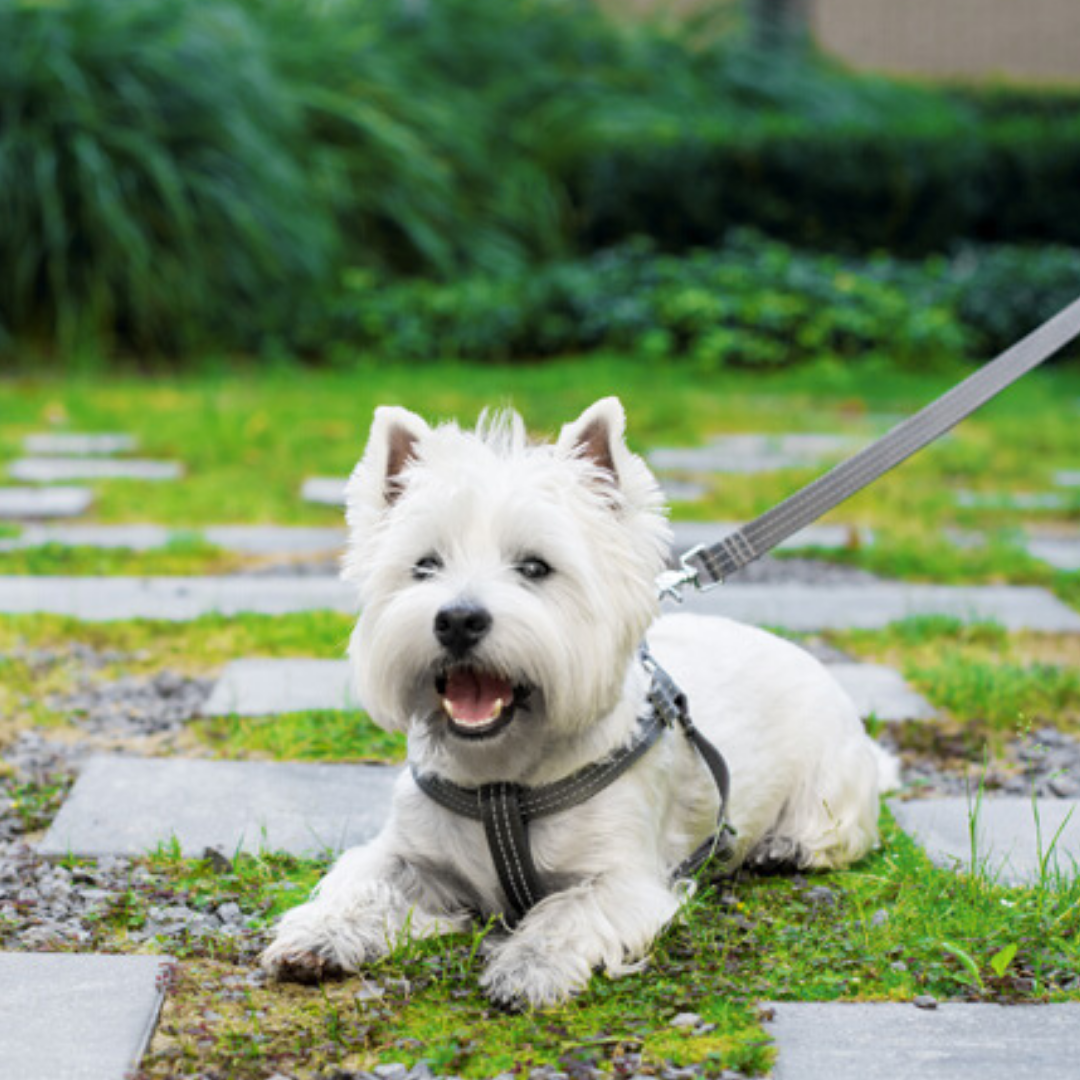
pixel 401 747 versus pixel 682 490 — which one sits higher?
pixel 682 490

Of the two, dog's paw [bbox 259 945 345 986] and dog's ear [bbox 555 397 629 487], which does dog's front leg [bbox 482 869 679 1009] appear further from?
dog's ear [bbox 555 397 629 487]

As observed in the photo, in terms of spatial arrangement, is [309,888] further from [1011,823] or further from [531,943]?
[1011,823]

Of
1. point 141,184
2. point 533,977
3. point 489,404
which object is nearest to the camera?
point 533,977

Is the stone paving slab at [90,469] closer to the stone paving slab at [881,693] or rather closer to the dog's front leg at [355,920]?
the stone paving slab at [881,693]

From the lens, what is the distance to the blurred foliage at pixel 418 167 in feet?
35.4

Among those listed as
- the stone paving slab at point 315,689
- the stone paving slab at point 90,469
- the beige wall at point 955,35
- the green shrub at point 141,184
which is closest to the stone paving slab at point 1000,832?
the stone paving slab at point 315,689

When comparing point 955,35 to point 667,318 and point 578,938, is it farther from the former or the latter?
point 578,938

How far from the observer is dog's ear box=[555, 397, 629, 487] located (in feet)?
9.22

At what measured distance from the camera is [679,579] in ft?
10.3

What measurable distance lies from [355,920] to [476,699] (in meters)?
0.42

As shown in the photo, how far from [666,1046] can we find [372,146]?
10.6m

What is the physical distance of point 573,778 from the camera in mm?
2922

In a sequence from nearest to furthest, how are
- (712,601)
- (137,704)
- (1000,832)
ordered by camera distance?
(1000,832) < (137,704) < (712,601)

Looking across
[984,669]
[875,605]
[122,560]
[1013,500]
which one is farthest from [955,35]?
[984,669]
